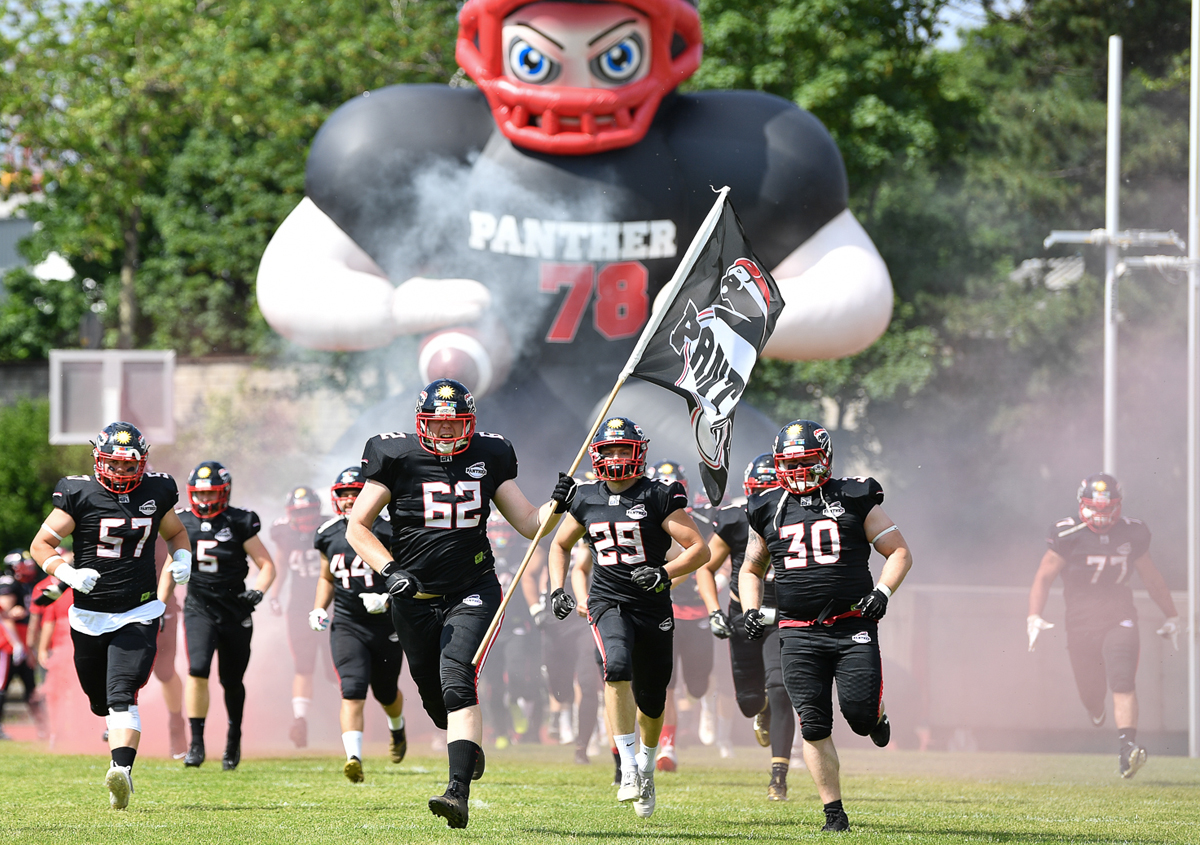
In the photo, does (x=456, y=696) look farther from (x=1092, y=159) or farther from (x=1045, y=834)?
(x=1092, y=159)

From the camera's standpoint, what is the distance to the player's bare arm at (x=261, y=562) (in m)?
10.1

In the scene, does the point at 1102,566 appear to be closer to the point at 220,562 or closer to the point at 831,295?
the point at 831,295

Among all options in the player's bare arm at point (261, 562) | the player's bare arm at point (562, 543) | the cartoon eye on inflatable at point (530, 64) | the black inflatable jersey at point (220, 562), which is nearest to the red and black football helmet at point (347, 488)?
the player's bare arm at point (261, 562)

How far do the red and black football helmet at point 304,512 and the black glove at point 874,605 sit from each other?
6.88 m

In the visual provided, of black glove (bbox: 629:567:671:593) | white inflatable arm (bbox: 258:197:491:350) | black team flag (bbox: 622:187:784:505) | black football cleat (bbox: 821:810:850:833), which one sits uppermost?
white inflatable arm (bbox: 258:197:491:350)

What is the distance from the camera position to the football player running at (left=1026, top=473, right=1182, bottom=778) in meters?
10.9

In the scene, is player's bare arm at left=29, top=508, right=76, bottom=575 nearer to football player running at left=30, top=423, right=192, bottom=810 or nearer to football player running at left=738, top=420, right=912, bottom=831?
football player running at left=30, top=423, right=192, bottom=810

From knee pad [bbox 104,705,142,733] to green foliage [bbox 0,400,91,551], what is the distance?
735 inches

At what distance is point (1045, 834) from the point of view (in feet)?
23.5

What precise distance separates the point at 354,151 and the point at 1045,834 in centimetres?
798

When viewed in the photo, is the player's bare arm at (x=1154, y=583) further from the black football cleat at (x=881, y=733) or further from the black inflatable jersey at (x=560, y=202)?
the black football cleat at (x=881, y=733)

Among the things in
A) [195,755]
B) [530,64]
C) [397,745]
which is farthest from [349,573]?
[530,64]

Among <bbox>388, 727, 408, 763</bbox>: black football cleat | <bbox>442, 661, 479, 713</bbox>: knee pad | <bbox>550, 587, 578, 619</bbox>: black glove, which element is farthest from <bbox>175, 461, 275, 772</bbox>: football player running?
<bbox>442, 661, 479, 713</bbox>: knee pad

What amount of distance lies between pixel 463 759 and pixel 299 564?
682 cm
